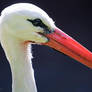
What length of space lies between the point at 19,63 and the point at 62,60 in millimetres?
2765

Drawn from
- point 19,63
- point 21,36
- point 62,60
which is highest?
point 62,60

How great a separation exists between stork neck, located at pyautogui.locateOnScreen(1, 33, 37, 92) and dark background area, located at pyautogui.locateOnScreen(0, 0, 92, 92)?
241 cm

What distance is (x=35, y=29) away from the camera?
262 cm

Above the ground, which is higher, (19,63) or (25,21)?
(25,21)

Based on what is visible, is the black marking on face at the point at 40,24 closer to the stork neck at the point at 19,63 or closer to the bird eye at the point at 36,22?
the bird eye at the point at 36,22

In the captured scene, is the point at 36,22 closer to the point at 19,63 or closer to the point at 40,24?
the point at 40,24

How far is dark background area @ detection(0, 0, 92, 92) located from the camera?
5180mm

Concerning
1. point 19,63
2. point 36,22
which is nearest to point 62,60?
point 19,63

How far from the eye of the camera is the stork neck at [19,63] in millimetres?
2660

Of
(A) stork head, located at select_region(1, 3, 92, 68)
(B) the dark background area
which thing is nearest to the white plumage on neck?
(A) stork head, located at select_region(1, 3, 92, 68)

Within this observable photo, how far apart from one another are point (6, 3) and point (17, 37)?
9.65 feet

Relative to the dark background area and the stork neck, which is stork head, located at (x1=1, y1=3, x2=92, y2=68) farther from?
the dark background area

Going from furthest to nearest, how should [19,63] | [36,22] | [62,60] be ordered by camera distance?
[62,60] < [19,63] < [36,22]

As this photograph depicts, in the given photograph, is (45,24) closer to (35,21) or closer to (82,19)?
(35,21)
